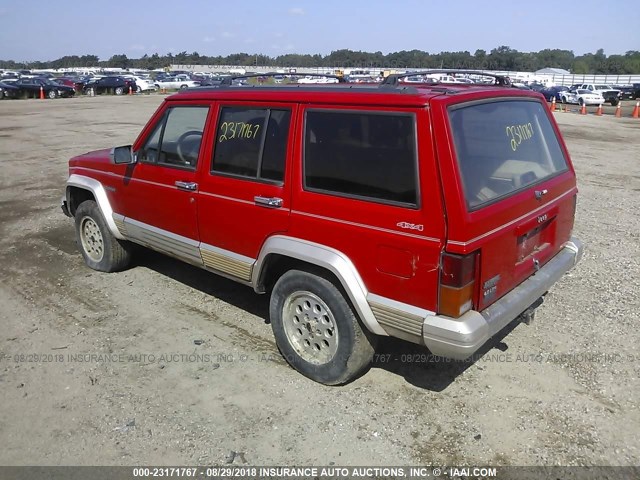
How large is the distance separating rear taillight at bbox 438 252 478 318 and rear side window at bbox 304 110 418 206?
0.40 metres

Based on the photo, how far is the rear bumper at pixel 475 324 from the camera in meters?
2.94

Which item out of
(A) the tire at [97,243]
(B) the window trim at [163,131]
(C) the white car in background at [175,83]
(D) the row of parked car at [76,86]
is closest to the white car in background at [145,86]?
(D) the row of parked car at [76,86]

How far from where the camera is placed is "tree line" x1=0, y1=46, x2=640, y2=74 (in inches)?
3573

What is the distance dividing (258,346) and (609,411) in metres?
2.49

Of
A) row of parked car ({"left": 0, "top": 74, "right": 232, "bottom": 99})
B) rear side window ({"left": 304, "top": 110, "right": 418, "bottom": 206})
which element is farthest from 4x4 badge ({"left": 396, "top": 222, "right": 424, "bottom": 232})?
row of parked car ({"left": 0, "top": 74, "right": 232, "bottom": 99})

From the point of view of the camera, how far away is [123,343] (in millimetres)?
4297

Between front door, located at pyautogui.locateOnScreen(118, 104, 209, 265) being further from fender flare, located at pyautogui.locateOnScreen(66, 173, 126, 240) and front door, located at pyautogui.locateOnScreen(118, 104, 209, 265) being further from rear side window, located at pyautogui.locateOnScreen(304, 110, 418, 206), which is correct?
rear side window, located at pyautogui.locateOnScreen(304, 110, 418, 206)

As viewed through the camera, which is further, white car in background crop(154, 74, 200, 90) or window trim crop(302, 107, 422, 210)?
white car in background crop(154, 74, 200, 90)

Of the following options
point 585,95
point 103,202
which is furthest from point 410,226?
point 585,95

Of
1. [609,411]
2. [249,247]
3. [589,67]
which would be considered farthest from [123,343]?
[589,67]

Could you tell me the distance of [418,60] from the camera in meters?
84.7

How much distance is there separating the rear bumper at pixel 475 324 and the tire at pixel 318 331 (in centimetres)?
58

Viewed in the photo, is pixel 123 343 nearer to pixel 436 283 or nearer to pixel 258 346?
pixel 258 346

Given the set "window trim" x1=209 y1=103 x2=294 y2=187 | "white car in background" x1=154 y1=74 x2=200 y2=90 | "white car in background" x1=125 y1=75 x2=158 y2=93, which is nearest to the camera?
"window trim" x1=209 y1=103 x2=294 y2=187
